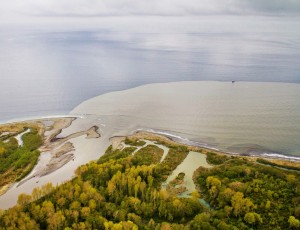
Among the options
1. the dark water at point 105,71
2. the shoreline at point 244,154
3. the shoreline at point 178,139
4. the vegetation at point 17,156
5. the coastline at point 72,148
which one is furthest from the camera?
the dark water at point 105,71

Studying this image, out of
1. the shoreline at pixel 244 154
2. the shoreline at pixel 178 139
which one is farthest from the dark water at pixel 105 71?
the shoreline at pixel 244 154

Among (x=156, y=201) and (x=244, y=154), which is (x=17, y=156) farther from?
(x=244, y=154)

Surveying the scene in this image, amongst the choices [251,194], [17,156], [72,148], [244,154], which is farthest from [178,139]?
[17,156]

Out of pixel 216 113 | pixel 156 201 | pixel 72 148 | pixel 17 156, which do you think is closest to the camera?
pixel 156 201

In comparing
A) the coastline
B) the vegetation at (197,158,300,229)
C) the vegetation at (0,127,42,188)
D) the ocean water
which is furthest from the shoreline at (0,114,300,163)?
the vegetation at (197,158,300,229)

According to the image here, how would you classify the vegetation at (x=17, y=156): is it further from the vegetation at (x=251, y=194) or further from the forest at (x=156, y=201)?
the vegetation at (x=251, y=194)

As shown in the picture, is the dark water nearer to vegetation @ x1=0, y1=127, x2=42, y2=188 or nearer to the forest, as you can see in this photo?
vegetation @ x1=0, y1=127, x2=42, y2=188

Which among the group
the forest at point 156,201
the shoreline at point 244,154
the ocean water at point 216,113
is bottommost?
the forest at point 156,201
